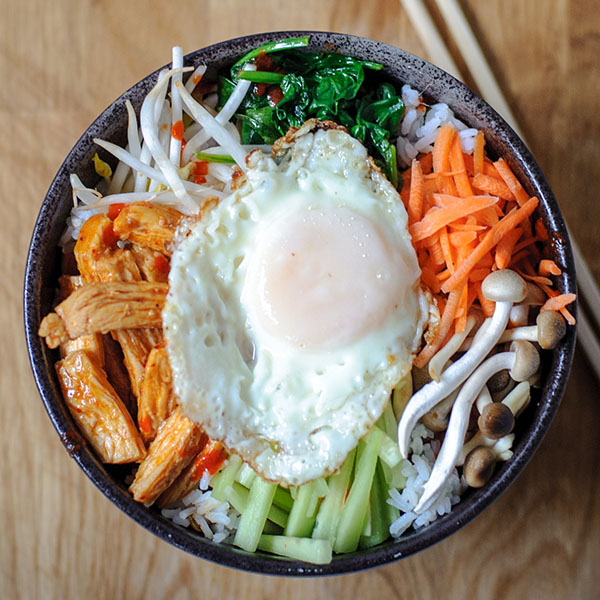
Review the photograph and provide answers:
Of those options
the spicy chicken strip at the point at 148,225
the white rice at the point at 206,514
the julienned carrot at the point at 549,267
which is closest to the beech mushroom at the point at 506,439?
the julienned carrot at the point at 549,267

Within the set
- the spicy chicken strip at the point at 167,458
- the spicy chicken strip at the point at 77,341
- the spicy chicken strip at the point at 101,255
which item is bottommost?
the spicy chicken strip at the point at 167,458

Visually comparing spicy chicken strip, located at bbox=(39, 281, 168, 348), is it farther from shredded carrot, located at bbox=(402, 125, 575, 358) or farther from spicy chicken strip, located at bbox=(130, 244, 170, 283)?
shredded carrot, located at bbox=(402, 125, 575, 358)

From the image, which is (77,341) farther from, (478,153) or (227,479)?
(478,153)

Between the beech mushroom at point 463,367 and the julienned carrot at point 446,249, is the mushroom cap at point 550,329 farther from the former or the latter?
the julienned carrot at point 446,249

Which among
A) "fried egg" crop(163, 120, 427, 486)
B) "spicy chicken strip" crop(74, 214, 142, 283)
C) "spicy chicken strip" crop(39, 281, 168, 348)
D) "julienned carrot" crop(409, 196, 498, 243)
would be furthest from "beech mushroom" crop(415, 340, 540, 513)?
"spicy chicken strip" crop(74, 214, 142, 283)

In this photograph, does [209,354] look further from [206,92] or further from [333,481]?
[206,92]
